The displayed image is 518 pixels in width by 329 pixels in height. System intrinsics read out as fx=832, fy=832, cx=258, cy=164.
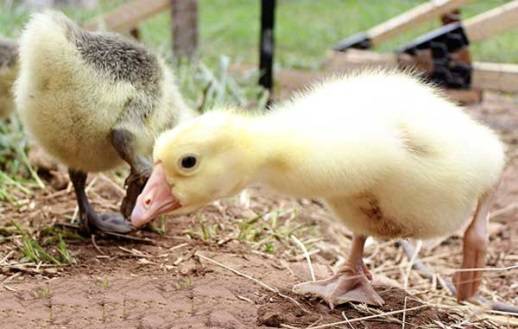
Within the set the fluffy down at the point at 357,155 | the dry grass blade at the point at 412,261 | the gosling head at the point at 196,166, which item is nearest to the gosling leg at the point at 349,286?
the fluffy down at the point at 357,155

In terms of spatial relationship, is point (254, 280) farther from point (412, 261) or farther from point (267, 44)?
point (267, 44)

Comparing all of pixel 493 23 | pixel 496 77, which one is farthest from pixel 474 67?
pixel 493 23

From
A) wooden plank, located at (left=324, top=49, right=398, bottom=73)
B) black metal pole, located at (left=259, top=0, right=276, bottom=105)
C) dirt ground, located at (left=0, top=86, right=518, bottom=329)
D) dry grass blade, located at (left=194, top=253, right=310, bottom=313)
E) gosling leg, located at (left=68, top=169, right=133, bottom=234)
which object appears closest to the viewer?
dirt ground, located at (left=0, top=86, right=518, bottom=329)

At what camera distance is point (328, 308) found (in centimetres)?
201

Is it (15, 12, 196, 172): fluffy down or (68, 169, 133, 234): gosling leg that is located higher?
(15, 12, 196, 172): fluffy down

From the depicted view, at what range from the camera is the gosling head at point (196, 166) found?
172 centimetres

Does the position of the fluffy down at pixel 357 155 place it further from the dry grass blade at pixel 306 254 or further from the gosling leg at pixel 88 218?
the gosling leg at pixel 88 218

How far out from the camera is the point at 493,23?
4.34 m

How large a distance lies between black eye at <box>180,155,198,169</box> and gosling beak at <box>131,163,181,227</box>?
56mm

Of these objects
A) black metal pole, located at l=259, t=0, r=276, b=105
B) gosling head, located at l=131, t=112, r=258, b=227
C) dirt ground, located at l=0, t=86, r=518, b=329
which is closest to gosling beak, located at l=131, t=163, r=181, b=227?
gosling head, located at l=131, t=112, r=258, b=227

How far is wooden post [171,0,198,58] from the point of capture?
499 cm

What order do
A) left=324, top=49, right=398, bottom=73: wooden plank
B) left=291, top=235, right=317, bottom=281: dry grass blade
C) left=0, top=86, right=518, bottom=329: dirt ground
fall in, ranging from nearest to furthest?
left=0, top=86, right=518, bottom=329: dirt ground → left=291, top=235, right=317, bottom=281: dry grass blade → left=324, top=49, right=398, bottom=73: wooden plank

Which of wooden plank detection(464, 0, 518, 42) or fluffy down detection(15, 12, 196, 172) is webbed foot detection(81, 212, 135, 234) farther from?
wooden plank detection(464, 0, 518, 42)

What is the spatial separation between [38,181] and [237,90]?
1369 mm
